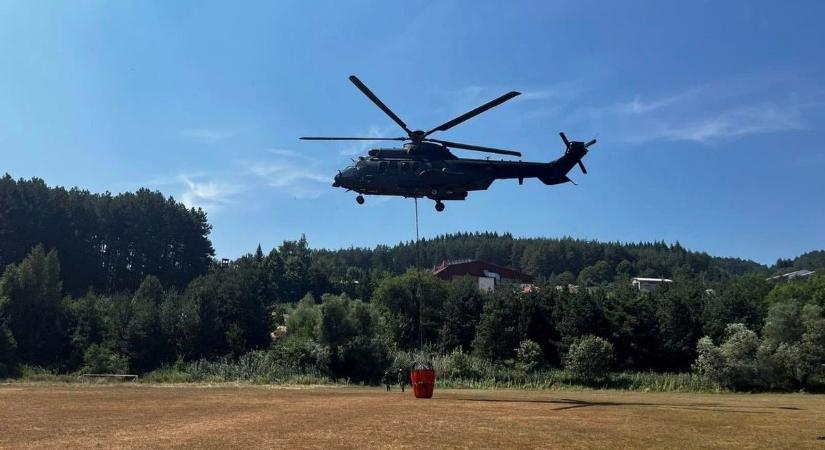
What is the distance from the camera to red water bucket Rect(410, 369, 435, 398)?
35969 mm

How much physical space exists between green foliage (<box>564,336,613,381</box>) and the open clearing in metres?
36.4

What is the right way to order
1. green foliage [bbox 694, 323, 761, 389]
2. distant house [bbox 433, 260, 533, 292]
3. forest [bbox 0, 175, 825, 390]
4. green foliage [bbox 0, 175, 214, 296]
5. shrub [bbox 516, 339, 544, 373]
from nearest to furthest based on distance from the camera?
green foliage [bbox 694, 323, 761, 389]
forest [bbox 0, 175, 825, 390]
shrub [bbox 516, 339, 544, 373]
green foliage [bbox 0, 175, 214, 296]
distant house [bbox 433, 260, 533, 292]

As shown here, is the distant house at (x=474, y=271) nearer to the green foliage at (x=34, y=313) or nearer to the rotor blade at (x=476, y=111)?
the green foliage at (x=34, y=313)

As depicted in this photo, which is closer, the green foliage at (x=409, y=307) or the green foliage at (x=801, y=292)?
the green foliage at (x=801, y=292)

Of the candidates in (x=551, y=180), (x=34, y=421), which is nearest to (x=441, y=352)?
(x=551, y=180)

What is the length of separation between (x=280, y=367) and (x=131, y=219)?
82.5 meters

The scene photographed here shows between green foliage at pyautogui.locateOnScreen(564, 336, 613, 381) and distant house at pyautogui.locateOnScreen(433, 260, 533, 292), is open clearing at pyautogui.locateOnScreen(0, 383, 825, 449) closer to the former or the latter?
green foliage at pyautogui.locateOnScreen(564, 336, 613, 381)

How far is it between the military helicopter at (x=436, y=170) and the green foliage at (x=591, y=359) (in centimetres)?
4075

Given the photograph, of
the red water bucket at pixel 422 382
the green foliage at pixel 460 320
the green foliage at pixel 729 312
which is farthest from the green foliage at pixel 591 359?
the red water bucket at pixel 422 382

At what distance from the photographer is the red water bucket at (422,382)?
1416 inches

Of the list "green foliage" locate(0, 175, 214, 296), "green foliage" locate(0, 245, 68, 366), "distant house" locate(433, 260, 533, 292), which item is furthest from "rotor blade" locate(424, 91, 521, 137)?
"distant house" locate(433, 260, 533, 292)

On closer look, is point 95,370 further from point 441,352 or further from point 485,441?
point 485,441

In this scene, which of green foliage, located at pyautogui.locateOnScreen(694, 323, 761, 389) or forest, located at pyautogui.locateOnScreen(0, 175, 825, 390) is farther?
forest, located at pyautogui.locateOnScreen(0, 175, 825, 390)

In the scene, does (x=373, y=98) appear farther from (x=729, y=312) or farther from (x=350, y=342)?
(x=729, y=312)
